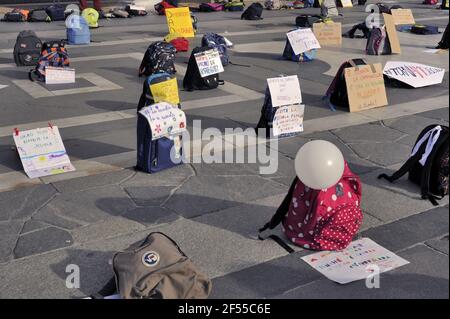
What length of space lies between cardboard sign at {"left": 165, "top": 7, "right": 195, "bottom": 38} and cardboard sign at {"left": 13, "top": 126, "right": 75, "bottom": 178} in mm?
8800

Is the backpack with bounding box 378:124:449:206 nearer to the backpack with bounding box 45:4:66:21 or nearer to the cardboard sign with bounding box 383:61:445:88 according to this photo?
the cardboard sign with bounding box 383:61:445:88

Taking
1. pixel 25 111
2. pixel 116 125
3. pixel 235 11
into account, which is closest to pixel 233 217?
pixel 116 125

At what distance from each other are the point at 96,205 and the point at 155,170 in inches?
37.5

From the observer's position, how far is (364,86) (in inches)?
330

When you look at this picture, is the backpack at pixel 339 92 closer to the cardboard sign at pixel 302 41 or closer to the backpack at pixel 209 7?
the cardboard sign at pixel 302 41

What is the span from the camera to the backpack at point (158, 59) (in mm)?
10273

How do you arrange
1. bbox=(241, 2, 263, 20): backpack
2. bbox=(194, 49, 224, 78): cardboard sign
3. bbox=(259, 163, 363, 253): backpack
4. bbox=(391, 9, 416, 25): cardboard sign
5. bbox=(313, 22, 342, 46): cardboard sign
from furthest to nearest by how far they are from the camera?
bbox=(241, 2, 263, 20): backpack < bbox=(391, 9, 416, 25): cardboard sign < bbox=(313, 22, 342, 46): cardboard sign < bbox=(194, 49, 224, 78): cardboard sign < bbox=(259, 163, 363, 253): backpack

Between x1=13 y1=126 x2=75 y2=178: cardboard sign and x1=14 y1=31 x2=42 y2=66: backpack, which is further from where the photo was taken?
x1=14 y1=31 x2=42 y2=66: backpack

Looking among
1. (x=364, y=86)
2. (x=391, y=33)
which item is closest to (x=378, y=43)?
(x=391, y=33)

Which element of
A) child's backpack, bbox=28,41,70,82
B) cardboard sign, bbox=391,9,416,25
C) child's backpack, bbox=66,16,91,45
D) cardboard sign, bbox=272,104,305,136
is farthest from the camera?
cardboard sign, bbox=391,9,416,25

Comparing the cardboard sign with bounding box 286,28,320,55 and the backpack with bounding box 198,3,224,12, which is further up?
the backpack with bounding box 198,3,224,12

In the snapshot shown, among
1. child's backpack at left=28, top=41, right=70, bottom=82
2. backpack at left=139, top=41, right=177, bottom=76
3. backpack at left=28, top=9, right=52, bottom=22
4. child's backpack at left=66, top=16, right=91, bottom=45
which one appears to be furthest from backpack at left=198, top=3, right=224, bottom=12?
child's backpack at left=28, top=41, right=70, bottom=82

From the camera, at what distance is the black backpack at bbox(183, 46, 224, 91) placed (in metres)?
9.52

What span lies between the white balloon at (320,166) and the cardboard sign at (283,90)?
2773mm
